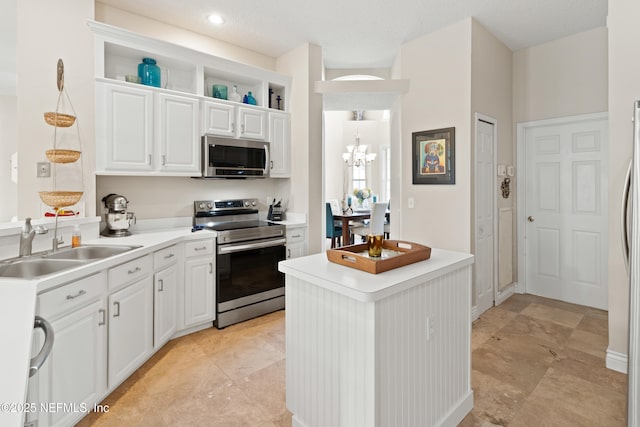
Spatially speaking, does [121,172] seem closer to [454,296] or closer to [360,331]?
[360,331]

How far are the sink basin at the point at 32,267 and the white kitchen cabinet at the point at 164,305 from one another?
2.16ft

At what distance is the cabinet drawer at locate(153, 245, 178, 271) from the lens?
2.64 metres

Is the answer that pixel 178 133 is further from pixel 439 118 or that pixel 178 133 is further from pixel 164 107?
pixel 439 118

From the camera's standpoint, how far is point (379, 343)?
1366 mm

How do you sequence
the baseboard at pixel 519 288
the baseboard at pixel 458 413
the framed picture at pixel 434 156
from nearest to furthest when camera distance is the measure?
1. the baseboard at pixel 458 413
2. the framed picture at pixel 434 156
3. the baseboard at pixel 519 288

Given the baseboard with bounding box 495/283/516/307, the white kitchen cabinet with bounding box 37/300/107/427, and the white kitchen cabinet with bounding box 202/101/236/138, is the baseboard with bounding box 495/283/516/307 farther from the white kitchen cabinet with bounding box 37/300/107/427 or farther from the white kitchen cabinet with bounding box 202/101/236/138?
the white kitchen cabinet with bounding box 37/300/107/427

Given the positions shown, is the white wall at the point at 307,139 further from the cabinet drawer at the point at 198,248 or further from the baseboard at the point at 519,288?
the baseboard at the point at 519,288

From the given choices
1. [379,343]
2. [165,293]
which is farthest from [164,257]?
[379,343]

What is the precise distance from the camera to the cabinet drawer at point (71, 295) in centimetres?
163

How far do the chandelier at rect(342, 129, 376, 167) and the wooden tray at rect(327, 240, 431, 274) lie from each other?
6.45m

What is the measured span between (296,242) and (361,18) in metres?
2.48

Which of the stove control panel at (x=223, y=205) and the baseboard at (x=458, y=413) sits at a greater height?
the stove control panel at (x=223, y=205)

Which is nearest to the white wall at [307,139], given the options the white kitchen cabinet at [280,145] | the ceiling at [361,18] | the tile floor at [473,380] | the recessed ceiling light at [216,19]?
the white kitchen cabinet at [280,145]

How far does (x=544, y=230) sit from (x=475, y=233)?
131cm
